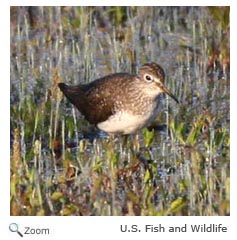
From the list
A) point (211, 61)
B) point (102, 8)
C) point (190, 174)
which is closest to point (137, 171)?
point (190, 174)

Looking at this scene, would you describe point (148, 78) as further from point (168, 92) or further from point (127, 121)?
point (127, 121)
